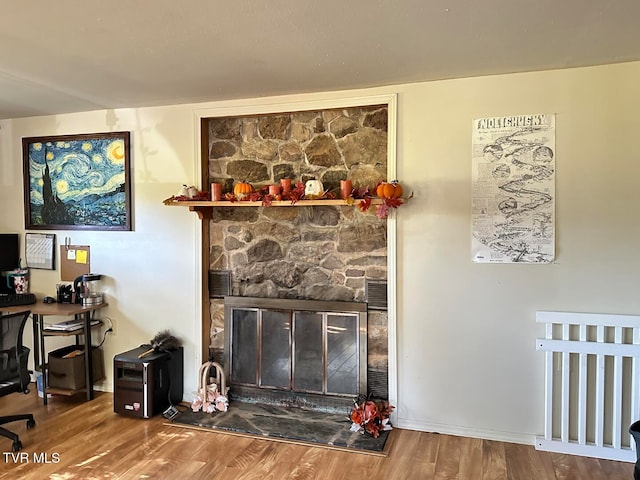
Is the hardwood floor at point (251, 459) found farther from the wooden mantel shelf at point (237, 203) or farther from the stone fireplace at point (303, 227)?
the wooden mantel shelf at point (237, 203)

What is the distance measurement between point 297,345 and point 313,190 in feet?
3.88

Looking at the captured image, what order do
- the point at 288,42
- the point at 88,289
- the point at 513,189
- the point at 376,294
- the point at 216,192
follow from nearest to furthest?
the point at 288,42 → the point at 513,189 → the point at 376,294 → the point at 216,192 → the point at 88,289

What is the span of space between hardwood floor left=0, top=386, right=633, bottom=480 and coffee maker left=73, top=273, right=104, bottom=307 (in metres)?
1.00

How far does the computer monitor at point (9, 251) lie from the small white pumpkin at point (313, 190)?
2.91m

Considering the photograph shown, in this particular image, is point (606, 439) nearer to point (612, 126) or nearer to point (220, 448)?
point (612, 126)

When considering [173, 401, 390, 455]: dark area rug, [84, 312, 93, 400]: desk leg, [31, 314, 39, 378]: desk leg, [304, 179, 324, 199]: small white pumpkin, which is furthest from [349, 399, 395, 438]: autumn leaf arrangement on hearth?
[31, 314, 39, 378]: desk leg

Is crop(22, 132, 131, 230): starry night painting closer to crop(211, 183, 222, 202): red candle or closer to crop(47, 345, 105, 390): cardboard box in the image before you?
crop(211, 183, 222, 202): red candle

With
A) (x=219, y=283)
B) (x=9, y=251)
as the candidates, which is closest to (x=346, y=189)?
(x=219, y=283)

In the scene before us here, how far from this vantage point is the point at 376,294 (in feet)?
11.1

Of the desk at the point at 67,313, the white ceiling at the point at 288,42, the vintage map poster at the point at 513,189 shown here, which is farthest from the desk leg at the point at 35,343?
the vintage map poster at the point at 513,189

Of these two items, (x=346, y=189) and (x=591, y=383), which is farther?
(x=346, y=189)

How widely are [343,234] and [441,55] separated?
4.54ft

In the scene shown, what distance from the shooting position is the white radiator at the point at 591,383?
2830 millimetres

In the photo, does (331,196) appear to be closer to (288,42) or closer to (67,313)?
(288,42)
